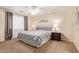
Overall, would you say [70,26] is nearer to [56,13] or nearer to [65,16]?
[65,16]

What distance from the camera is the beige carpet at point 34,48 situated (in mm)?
1484

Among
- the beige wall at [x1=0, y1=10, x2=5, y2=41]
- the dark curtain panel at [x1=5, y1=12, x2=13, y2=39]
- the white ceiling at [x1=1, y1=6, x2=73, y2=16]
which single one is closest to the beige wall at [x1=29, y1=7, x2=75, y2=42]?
the white ceiling at [x1=1, y1=6, x2=73, y2=16]

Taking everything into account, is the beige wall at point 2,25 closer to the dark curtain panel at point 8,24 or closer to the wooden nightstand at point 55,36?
the dark curtain panel at point 8,24

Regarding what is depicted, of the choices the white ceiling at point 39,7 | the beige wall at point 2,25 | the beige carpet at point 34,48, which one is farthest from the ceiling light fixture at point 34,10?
the beige carpet at point 34,48

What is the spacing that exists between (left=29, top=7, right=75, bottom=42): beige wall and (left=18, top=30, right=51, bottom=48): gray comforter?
15cm

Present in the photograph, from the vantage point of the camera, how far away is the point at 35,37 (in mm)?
1517

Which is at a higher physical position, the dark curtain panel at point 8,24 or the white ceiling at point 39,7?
the white ceiling at point 39,7

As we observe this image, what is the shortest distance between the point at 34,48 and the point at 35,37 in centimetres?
20

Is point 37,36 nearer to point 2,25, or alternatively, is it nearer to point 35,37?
point 35,37

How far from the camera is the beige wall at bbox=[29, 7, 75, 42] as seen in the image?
1482 mm

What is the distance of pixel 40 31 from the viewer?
1.55m

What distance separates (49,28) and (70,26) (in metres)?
0.38
